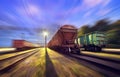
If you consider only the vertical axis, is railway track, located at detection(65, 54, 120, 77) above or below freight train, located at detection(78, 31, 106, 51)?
below

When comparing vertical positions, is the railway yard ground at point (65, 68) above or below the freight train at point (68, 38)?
→ below

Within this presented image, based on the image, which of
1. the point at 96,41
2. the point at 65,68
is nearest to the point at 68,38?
the point at 96,41

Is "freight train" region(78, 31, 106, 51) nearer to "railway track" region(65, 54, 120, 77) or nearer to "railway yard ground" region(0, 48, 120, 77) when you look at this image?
"railway yard ground" region(0, 48, 120, 77)

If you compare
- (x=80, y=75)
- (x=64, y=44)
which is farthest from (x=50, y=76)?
(x=64, y=44)

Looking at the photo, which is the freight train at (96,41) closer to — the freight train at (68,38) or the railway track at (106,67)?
the freight train at (68,38)

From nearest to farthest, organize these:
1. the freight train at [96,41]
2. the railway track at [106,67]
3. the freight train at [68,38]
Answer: the railway track at [106,67] < the freight train at [68,38] < the freight train at [96,41]

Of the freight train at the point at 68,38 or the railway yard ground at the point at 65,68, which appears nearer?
the railway yard ground at the point at 65,68

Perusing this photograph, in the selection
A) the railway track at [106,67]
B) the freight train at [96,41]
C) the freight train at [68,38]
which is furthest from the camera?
the freight train at [96,41]

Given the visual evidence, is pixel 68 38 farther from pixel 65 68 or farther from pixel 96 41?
pixel 65 68

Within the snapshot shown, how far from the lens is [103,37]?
21.3 m

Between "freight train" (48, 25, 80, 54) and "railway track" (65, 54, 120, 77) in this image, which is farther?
"freight train" (48, 25, 80, 54)

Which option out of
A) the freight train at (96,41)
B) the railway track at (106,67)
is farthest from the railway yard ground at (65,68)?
the freight train at (96,41)

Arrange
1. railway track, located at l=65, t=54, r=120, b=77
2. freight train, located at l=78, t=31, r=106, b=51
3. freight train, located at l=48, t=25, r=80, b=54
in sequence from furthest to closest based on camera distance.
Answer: freight train, located at l=78, t=31, r=106, b=51, freight train, located at l=48, t=25, r=80, b=54, railway track, located at l=65, t=54, r=120, b=77

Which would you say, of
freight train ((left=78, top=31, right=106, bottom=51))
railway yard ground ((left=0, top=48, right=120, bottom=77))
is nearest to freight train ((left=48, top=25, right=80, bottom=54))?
freight train ((left=78, top=31, right=106, bottom=51))
